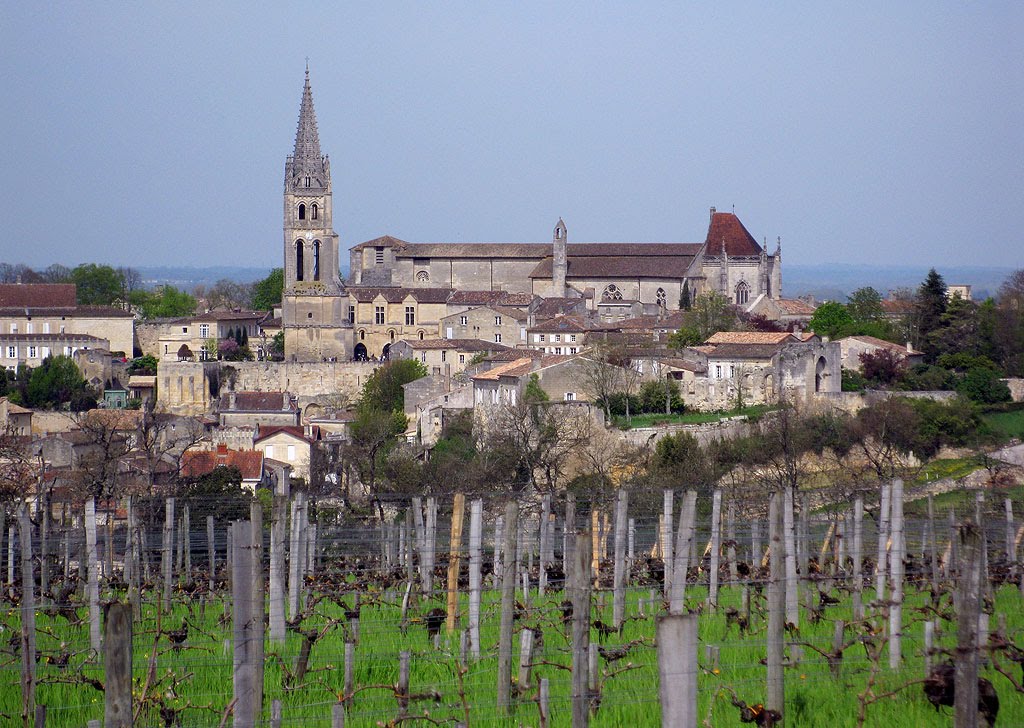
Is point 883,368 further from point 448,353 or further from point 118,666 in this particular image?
point 118,666

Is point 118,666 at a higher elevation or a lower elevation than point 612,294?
lower

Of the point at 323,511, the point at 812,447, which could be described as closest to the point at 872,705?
the point at 323,511

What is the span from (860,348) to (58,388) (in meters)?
26.3

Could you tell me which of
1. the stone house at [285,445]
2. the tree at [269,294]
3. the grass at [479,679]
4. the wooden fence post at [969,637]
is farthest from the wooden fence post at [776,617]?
the tree at [269,294]

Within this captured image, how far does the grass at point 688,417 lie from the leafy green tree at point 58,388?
Result: 798 inches

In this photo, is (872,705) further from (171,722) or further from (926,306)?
(926,306)

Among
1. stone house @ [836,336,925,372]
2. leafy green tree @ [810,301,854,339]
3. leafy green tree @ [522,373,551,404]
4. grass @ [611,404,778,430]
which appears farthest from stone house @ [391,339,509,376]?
grass @ [611,404,778,430]

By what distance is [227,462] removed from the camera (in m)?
32.1

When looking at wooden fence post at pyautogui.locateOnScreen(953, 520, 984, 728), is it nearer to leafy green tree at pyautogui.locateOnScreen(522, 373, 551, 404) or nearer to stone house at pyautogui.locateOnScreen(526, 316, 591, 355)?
leafy green tree at pyautogui.locateOnScreen(522, 373, 551, 404)

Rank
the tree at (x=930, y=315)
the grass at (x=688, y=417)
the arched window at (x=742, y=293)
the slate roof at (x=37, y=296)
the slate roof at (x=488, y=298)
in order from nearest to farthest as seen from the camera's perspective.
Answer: the grass at (x=688, y=417) → the tree at (x=930, y=315) → the slate roof at (x=488, y=298) → the slate roof at (x=37, y=296) → the arched window at (x=742, y=293)

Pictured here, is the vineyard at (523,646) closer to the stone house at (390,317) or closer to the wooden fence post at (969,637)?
the wooden fence post at (969,637)

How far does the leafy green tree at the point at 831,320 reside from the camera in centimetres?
4778

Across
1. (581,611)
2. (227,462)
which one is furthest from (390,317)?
(581,611)

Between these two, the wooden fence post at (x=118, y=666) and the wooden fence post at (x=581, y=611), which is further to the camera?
the wooden fence post at (x=581, y=611)
